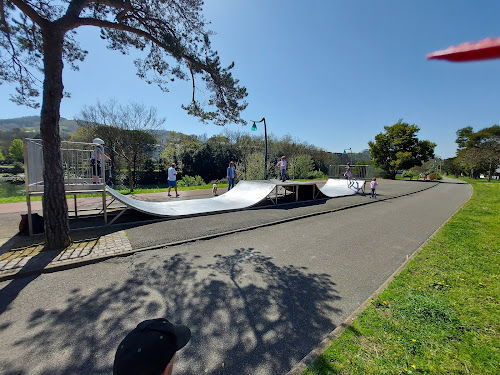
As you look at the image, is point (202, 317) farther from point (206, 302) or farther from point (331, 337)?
point (331, 337)

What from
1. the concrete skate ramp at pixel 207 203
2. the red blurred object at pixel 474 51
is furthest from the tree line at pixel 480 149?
the red blurred object at pixel 474 51

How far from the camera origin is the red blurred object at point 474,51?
469 mm

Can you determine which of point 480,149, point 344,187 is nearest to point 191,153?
point 344,187

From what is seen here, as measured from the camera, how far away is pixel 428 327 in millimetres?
2748

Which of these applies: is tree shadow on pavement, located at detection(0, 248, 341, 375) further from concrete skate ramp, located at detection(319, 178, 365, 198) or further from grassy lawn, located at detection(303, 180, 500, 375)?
concrete skate ramp, located at detection(319, 178, 365, 198)

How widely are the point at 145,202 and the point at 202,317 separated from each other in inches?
275

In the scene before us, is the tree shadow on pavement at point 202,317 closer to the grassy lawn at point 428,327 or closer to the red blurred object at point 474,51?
the grassy lawn at point 428,327

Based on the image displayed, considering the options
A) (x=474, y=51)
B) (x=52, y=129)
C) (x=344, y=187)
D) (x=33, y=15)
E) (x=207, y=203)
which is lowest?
(x=207, y=203)

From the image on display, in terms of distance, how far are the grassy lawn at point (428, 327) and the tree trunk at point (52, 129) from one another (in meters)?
5.46

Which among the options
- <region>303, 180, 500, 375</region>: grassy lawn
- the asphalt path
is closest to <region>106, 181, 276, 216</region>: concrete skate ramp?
the asphalt path

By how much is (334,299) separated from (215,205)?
684 centimetres

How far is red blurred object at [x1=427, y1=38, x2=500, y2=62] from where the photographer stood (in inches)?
18.4

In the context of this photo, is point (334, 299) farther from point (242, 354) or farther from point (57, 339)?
point (57, 339)

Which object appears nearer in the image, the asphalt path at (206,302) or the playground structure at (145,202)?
the asphalt path at (206,302)
